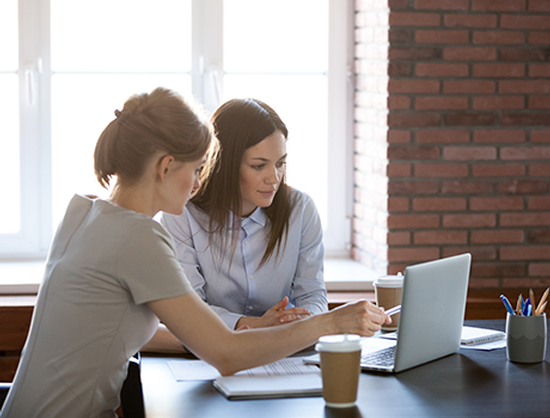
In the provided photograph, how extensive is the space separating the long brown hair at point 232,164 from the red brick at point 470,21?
1097 millimetres

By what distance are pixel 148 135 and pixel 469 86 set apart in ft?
5.72

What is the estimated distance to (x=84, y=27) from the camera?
9.86ft

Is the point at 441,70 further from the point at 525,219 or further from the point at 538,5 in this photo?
the point at 525,219

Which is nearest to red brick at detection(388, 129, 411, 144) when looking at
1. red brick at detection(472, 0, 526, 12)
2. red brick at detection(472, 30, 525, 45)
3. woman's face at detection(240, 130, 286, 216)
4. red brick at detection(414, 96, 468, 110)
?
red brick at detection(414, 96, 468, 110)

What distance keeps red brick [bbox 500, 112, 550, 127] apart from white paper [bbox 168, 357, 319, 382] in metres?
1.67

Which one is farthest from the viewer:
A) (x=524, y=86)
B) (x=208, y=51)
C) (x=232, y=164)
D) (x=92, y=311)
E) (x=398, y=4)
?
(x=208, y=51)

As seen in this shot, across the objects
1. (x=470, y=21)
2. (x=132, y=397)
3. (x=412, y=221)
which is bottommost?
(x=132, y=397)

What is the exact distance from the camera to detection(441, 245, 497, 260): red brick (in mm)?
2867

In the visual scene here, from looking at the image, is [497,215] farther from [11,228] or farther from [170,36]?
[11,228]

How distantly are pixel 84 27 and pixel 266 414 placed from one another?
2237 millimetres

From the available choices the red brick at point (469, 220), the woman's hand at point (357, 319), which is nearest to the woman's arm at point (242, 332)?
the woman's hand at point (357, 319)

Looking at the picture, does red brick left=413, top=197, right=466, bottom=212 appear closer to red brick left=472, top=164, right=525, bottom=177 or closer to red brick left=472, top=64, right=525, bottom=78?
red brick left=472, top=164, right=525, bottom=177

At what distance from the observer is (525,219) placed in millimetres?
2896

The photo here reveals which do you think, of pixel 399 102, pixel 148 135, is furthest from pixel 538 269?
pixel 148 135
